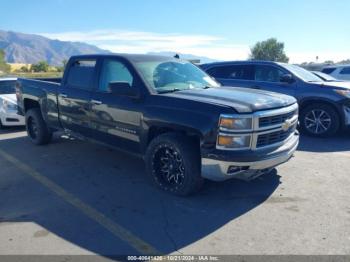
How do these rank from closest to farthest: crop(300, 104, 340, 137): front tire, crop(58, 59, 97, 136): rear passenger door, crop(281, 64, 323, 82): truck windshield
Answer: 1. crop(58, 59, 97, 136): rear passenger door
2. crop(300, 104, 340, 137): front tire
3. crop(281, 64, 323, 82): truck windshield

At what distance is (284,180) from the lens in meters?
5.14

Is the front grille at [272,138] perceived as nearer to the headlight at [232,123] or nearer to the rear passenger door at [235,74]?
the headlight at [232,123]

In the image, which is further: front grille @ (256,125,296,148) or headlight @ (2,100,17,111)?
headlight @ (2,100,17,111)

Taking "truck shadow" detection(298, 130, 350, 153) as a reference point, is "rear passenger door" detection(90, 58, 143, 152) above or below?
above

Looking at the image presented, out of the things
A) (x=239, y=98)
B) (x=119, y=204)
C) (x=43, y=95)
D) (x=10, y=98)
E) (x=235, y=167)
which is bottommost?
(x=119, y=204)

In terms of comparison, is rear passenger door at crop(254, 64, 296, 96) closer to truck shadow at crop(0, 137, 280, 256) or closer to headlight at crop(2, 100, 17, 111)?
truck shadow at crop(0, 137, 280, 256)

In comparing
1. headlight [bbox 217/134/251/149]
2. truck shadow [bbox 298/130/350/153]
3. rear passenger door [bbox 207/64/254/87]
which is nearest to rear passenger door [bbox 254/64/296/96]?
rear passenger door [bbox 207/64/254/87]

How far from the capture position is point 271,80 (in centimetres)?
870

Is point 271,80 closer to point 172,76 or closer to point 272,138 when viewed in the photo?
point 172,76

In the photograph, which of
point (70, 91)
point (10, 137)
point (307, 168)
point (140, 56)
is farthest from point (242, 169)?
point (10, 137)

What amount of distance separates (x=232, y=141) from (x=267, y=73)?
529 centimetres

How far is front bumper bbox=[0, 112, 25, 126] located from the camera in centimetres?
926

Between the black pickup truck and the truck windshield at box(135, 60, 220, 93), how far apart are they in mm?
16

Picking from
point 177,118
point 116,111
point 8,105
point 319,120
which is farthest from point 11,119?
point 319,120
